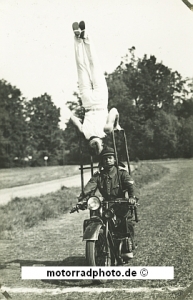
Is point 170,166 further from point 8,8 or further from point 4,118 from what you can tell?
point 8,8

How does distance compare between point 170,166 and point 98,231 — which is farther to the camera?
point 170,166

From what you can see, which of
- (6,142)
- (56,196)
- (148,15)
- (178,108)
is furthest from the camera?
(56,196)

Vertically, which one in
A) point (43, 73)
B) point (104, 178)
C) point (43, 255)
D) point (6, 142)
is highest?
point (43, 73)

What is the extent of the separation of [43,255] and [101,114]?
5.15ft

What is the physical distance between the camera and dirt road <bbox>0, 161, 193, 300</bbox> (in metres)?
3.71

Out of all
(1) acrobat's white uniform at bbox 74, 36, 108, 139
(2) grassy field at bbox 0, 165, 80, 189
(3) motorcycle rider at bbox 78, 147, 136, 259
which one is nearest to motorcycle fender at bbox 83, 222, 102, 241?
(3) motorcycle rider at bbox 78, 147, 136, 259

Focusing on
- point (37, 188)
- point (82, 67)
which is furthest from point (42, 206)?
point (82, 67)

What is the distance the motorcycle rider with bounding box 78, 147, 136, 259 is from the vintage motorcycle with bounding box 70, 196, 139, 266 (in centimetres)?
2

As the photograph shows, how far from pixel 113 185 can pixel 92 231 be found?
0.57 metres

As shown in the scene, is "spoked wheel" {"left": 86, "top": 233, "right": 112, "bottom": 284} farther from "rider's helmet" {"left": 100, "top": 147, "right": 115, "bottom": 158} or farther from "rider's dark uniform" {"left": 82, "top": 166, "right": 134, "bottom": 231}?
"rider's helmet" {"left": 100, "top": 147, "right": 115, "bottom": 158}

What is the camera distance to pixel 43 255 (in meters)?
4.32

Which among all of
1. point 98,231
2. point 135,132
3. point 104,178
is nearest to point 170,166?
point 135,132

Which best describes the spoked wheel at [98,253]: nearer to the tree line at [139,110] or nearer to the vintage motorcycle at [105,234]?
the vintage motorcycle at [105,234]

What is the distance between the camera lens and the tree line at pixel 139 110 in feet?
14.6
